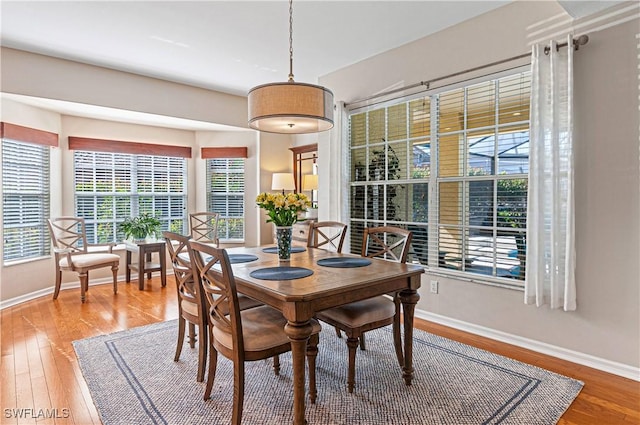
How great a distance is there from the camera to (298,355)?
5.82 ft

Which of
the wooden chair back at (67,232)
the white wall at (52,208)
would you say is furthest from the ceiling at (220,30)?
the wooden chair back at (67,232)

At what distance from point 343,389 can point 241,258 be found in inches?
44.3

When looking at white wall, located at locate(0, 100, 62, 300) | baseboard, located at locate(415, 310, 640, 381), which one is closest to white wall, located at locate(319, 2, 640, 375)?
baseboard, located at locate(415, 310, 640, 381)

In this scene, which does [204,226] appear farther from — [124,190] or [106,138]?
[106,138]

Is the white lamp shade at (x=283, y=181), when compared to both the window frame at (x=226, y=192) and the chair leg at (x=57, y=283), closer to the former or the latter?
the window frame at (x=226, y=192)

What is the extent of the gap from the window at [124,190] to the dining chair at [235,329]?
13.1ft

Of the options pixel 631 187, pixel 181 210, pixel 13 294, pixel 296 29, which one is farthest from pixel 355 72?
pixel 13 294

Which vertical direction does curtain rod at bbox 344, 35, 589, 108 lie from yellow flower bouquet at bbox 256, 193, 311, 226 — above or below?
above

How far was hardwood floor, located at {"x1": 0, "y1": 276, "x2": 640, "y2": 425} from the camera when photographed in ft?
6.70

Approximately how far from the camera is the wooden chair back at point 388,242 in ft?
8.62

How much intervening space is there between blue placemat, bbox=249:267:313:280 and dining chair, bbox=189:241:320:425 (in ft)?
0.77

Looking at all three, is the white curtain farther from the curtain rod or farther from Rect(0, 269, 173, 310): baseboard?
Rect(0, 269, 173, 310): baseboard

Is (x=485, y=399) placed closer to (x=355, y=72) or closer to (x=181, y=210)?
(x=355, y=72)

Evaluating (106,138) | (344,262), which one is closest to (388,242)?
(344,262)
